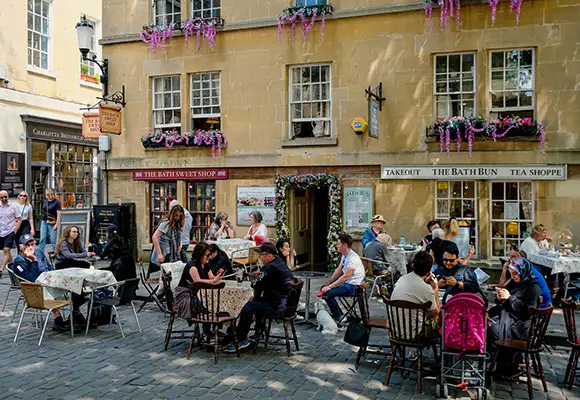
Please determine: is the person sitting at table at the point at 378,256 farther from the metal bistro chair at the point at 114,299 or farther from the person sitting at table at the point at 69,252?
the person sitting at table at the point at 69,252

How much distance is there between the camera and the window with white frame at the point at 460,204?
40.9 ft

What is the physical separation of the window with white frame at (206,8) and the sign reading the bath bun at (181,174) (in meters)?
4.04

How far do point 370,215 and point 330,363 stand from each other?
21.6 ft

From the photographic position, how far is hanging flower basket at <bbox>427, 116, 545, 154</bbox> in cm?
1177

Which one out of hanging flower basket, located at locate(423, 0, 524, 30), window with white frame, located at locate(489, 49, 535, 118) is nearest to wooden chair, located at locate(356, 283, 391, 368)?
window with white frame, located at locate(489, 49, 535, 118)

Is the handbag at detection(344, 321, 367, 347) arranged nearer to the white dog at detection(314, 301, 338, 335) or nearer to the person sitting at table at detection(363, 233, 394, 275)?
the white dog at detection(314, 301, 338, 335)

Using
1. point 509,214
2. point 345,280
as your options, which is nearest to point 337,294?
point 345,280

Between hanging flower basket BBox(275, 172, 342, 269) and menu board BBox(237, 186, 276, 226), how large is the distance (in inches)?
7.3

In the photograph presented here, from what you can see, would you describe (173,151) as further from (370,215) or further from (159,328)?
(159,328)

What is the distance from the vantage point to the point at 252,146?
14.2 m

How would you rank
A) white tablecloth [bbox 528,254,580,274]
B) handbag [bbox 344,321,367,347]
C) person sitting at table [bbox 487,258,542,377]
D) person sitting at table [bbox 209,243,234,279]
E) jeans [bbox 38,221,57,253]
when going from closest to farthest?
person sitting at table [bbox 487,258,542,377] → handbag [bbox 344,321,367,347] → person sitting at table [bbox 209,243,234,279] → white tablecloth [bbox 528,254,580,274] → jeans [bbox 38,221,57,253]

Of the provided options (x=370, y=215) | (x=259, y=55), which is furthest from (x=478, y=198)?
(x=259, y=55)

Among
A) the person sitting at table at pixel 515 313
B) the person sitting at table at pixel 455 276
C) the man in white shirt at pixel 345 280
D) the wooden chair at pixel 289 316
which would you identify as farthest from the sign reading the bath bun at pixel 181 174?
the person sitting at table at pixel 515 313

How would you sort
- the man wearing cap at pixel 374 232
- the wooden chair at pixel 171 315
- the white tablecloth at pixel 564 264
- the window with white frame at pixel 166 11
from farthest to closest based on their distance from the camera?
the window with white frame at pixel 166 11 < the man wearing cap at pixel 374 232 < the white tablecloth at pixel 564 264 < the wooden chair at pixel 171 315
